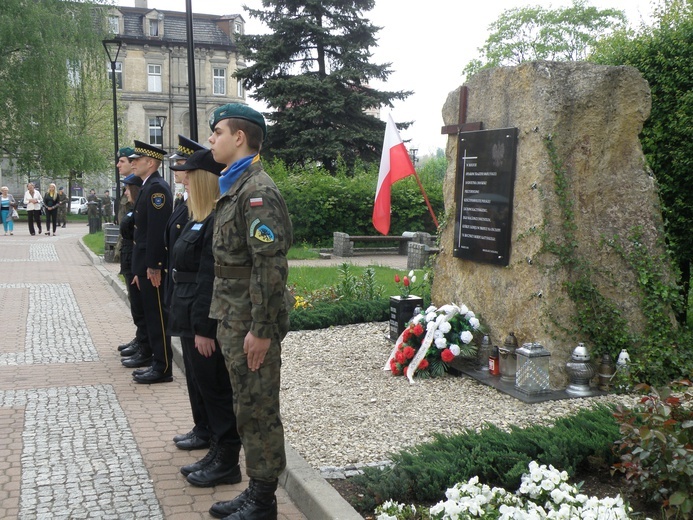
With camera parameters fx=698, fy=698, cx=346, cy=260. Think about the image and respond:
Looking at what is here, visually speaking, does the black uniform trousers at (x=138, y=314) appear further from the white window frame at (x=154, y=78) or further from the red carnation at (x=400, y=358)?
the white window frame at (x=154, y=78)

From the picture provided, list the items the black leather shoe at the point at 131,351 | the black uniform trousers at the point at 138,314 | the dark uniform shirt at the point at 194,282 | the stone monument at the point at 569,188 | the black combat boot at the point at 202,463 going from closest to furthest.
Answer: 1. the dark uniform shirt at the point at 194,282
2. the black combat boot at the point at 202,463
3. the stone monument at the point at 569,188
4. the black uniform trousers at the point at 138,314
5. the black leather shoe at the point at 131,351

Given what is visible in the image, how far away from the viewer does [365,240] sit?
2100cm

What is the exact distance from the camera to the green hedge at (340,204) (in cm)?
2178

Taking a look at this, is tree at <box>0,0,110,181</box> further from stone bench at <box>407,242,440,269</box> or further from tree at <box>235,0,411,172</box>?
stone bench at <box>407,242,440,269</box>

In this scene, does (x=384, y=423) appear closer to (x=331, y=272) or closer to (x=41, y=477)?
(x=41, y=477)

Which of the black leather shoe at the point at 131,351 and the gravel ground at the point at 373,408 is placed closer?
the gravel ground at the point at 373,408

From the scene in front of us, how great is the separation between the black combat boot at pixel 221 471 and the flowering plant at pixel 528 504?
1.14 m

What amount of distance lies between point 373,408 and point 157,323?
227 centimetres

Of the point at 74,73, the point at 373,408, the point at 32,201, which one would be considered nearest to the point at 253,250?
the point at 373,408

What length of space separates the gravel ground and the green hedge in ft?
48.0

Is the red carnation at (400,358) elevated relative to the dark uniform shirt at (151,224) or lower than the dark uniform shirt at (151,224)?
lower

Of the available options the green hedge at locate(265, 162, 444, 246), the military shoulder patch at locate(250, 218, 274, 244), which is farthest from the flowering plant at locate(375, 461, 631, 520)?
the green hedge at locate(265, 162, 444, 246)

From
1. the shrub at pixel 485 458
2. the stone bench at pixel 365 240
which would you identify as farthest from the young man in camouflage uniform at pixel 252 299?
the stone bench at pixel 365 240

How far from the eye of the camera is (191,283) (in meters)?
4.28
